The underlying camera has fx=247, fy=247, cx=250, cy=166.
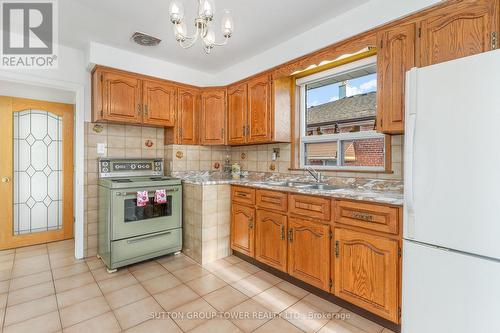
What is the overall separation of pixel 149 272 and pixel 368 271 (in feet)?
6.78

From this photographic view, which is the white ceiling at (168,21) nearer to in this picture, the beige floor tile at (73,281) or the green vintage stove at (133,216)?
→ the green vintage stove at (133,216)

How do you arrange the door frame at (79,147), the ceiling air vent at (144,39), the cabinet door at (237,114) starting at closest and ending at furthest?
the ceiling air vent at (144,39)
the door frame at (79,147)
the cabinet door at (237,114)

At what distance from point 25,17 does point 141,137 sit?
153 cm

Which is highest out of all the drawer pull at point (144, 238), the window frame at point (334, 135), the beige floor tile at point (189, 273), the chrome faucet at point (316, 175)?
the window frame at point (334, 135)

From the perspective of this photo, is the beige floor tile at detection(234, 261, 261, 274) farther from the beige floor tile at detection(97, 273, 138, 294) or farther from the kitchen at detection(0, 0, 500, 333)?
the beige floor tile at detection(97, 273, 138, 294)

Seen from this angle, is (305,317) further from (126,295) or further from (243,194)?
(126,295)

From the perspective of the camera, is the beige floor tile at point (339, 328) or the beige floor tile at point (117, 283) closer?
the beige floor tile at point (339, 328)

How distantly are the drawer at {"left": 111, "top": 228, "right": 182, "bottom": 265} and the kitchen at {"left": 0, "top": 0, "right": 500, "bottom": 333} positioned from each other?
2 centimetres

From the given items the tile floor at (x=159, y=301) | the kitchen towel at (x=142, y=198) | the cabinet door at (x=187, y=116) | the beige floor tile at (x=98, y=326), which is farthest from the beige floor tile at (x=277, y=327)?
the cabinet door at (x=187, y=116)

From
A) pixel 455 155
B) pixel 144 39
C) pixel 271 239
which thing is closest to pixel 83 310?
pixel 271 239

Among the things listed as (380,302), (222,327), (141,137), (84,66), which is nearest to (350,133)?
(380,302)

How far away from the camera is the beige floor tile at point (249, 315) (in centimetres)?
174

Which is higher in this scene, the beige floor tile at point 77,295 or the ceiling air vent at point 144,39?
the ceiling air vent at point 144,39

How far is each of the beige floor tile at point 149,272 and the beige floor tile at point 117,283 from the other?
63 millimetres
